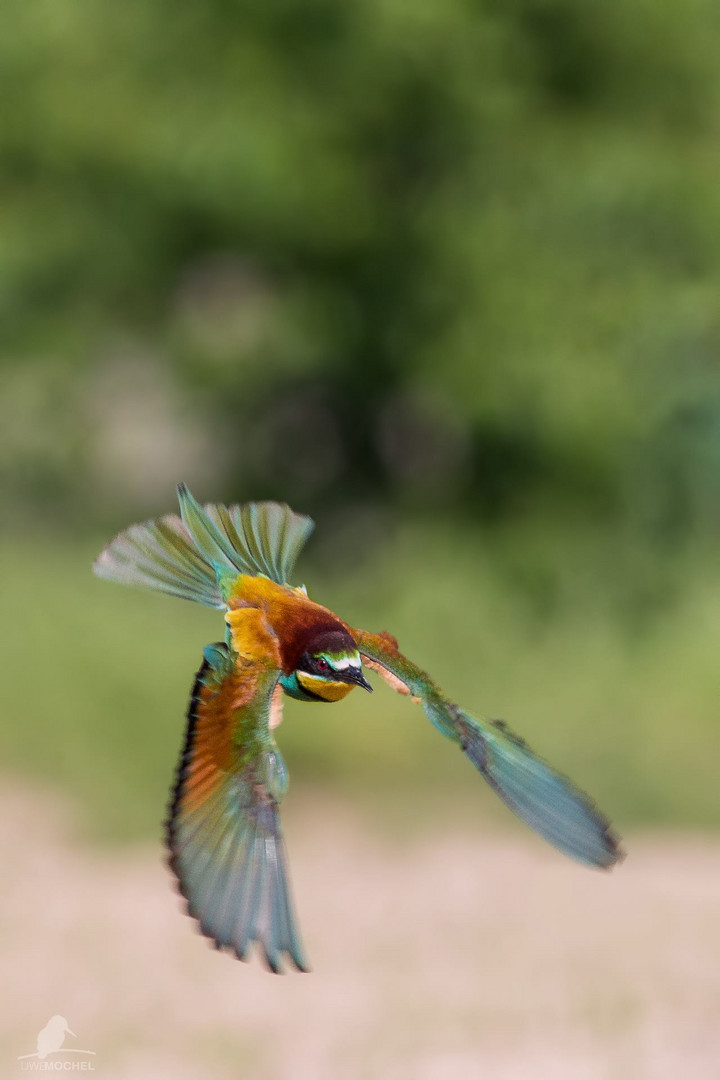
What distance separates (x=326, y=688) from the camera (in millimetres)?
736

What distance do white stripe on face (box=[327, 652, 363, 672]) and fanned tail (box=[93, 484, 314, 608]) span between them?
96 mm

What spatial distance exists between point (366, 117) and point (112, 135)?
3.89 ft

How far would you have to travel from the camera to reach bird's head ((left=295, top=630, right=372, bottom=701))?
0.74 meters

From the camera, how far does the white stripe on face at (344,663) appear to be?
0.75m

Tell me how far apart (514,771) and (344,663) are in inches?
4.1

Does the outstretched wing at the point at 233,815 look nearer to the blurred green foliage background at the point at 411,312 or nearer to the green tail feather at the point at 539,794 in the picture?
the green tail feather at the point at 539,794

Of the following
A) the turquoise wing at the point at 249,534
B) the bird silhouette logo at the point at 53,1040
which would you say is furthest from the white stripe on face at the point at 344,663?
the bird silhouette logo at the point at 53,1040

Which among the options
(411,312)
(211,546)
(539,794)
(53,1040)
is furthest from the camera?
(411,312)

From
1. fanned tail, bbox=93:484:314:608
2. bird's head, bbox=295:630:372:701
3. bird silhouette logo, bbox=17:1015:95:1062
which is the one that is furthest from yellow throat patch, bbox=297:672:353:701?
bird silhouette logo, bbox=17:1015:95:1062

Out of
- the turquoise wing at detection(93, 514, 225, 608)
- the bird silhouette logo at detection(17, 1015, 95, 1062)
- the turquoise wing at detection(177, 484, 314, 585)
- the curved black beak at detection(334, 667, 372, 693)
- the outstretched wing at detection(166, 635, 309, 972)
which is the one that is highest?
the bird silhouette logo at detection(17, 1015, 95, 1062)

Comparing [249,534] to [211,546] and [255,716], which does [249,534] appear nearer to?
[211,546]

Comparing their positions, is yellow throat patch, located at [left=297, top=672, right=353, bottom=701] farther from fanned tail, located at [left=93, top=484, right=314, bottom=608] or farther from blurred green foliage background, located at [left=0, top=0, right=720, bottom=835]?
blurred green foliage background, located at [left=0, top=0, right=720, bottom=835]

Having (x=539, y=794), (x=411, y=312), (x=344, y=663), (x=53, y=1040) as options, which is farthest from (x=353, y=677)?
(x=411, y=312)

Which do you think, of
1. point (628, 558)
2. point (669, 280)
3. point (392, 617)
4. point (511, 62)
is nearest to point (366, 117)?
point (511, 62)
